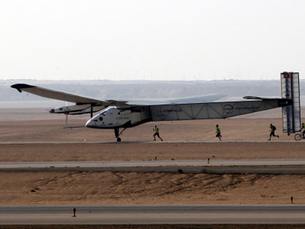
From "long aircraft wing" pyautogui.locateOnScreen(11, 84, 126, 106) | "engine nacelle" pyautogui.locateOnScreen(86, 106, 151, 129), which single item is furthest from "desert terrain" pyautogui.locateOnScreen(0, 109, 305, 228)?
"engine nacelle" pyautogui.locateOnScreen(86, 106, 151, 129)

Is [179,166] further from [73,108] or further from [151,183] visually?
[73,108]

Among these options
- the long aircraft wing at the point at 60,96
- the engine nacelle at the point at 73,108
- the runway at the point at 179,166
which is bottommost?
the runway at the point at 179,166

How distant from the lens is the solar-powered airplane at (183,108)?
146 ft

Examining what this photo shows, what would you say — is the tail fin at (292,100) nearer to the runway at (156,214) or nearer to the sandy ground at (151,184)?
the sandy ground at (151,184)

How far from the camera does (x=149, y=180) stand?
96.5ft

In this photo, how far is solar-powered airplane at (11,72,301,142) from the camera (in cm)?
4453

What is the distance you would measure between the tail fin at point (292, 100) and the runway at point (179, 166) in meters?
12.0

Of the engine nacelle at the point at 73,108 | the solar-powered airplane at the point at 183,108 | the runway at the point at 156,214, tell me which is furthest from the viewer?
the engine nacelle at the point at 73,108

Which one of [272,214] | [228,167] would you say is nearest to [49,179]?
[228,167]

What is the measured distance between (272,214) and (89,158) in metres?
20.0

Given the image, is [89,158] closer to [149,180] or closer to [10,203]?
[149,180]

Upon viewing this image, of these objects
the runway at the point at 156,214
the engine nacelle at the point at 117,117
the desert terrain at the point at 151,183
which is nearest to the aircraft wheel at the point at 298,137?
the desert terrain at the point at 151,183

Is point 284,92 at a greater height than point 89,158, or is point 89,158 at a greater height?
point 284,92

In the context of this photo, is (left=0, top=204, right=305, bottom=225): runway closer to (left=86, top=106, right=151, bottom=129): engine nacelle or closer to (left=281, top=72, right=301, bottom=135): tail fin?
(left=281, top=72, right=301, bottom=135): tail fin
